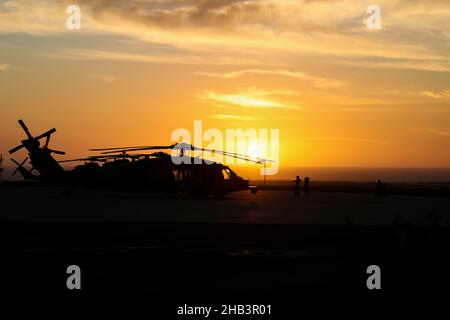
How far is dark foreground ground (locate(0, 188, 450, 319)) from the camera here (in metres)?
11.6

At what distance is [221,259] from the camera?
51.4ft

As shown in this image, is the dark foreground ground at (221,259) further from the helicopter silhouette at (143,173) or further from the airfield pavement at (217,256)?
the helicopter silhouette at (143,173)

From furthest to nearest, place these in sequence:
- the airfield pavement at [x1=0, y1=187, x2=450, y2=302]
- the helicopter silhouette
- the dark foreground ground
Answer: the helicopter silhouette
the airfield pavement at [x1=0, y1=187, x2=450, y2=302]
the dark foreground ground

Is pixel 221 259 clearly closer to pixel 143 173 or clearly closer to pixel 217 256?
pixel 217 256

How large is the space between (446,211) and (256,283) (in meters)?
25.2

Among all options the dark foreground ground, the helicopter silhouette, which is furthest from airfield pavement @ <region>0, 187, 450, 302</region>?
the helicopter silhouette

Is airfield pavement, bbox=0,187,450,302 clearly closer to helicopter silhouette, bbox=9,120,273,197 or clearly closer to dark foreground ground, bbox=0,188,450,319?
dark foreground ground, bbox=0,188,450,319

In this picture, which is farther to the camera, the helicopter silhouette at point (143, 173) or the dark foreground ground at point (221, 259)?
the helicopter silhouette at point (143, 173)

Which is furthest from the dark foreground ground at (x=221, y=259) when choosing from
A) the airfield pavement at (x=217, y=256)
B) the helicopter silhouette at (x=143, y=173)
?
the helicopter silhouette at (x=143, y=173)

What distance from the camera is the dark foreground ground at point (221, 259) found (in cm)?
1157

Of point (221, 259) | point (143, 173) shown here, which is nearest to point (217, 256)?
point (221, 259)
